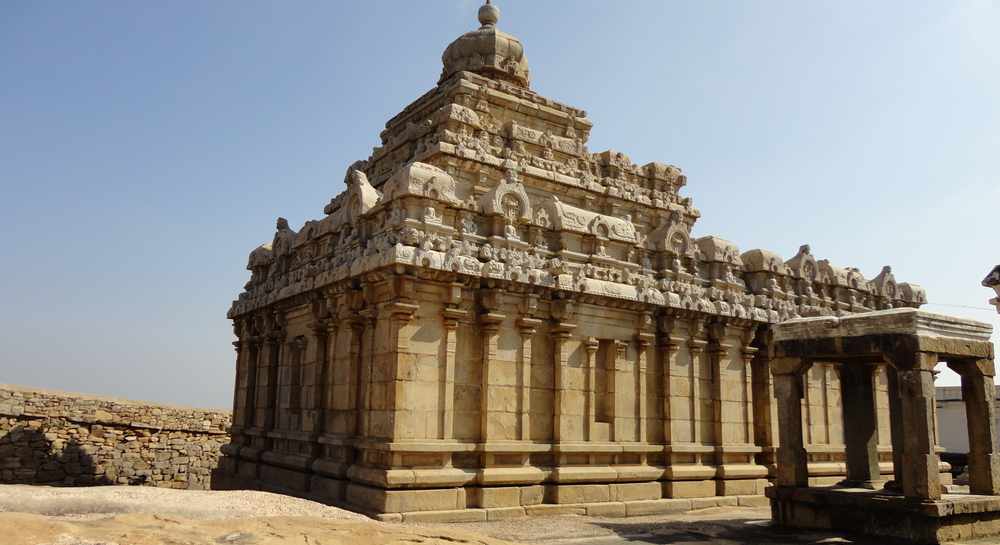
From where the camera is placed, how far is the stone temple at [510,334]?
544 inches

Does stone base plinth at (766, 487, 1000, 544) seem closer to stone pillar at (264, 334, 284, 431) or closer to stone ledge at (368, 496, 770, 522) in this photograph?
stone ledge at (368, 496, 770, 522)

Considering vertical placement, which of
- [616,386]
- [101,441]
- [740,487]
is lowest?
[740,487]

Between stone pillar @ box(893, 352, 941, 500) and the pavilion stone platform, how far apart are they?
0.7 inches

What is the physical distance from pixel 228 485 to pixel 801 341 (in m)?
15.0

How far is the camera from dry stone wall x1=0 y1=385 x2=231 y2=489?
82.4 ft

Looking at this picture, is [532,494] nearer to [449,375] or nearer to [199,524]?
[449,375]

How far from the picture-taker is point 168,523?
26.4ft

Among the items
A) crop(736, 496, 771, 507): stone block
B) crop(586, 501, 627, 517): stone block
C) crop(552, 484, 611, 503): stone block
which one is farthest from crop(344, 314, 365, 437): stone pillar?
crop(736, 496, 771, 507): stone block

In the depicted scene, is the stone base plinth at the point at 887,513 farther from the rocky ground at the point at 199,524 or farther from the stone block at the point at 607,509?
the stone block at the point at 607,509

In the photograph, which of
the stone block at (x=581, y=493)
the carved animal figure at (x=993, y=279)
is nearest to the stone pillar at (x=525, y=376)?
the stone block at (x=581, y=493)

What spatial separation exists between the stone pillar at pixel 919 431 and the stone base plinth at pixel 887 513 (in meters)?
0.29

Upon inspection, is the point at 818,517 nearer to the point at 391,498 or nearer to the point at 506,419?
the point at 506,419

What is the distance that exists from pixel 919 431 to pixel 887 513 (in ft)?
5.03

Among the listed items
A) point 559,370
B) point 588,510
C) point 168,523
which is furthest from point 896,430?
point 168,523
